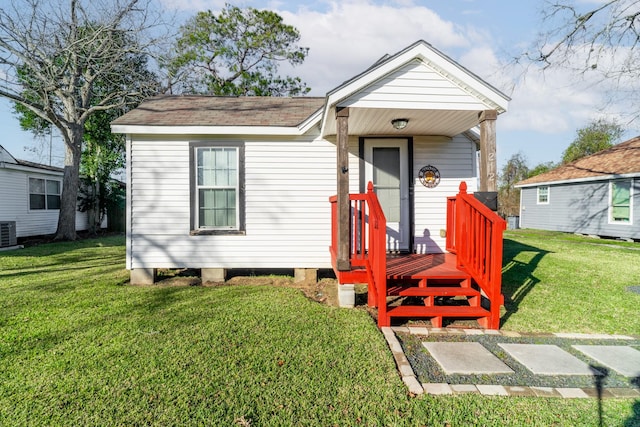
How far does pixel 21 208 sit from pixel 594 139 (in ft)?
114

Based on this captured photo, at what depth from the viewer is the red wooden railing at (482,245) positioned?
360cm

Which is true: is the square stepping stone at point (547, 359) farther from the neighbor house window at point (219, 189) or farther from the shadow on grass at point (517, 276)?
the neighbor house window at point (219, 189)

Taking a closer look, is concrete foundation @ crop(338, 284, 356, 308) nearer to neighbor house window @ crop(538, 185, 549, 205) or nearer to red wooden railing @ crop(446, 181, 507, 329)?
red wooden railing @ crop(446, 181, 507, 329)

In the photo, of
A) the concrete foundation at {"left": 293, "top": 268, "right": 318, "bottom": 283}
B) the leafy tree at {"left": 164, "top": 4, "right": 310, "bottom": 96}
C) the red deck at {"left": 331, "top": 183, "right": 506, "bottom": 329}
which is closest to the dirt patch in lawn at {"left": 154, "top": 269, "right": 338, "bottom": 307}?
the concrete foundation at {"left": 293, "top": 268, "right": 318, "bottom": 283}

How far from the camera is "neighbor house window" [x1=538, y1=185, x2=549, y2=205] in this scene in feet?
51.3

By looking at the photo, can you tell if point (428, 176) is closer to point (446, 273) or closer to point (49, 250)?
point (446, 273)

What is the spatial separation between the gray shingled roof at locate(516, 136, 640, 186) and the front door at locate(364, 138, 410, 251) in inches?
399

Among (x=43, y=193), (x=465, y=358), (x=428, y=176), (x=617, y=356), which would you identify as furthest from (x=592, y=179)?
(x=43, y=193)

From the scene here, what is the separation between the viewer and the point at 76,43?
423 inches

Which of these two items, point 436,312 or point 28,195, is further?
point 28,195

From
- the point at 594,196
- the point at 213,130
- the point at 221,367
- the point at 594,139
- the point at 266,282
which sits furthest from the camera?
the point at 594,139

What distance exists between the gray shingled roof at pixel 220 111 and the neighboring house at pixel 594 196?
11.3 m

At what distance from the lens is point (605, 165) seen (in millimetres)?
12891

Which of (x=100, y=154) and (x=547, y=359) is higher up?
(x=100, y=154)
